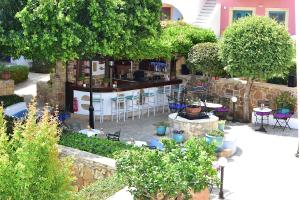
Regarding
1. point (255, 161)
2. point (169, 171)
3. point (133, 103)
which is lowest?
point (255, 161)

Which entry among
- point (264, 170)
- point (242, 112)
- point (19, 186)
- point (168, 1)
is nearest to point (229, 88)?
point (242, 112)

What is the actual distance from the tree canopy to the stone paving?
3.94m

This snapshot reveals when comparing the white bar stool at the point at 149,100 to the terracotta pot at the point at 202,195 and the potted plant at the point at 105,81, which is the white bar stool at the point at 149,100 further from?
the terracotta pot at the point at 202,195

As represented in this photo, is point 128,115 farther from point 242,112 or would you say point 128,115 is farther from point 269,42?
point 269,42

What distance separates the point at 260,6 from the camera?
3073 cm

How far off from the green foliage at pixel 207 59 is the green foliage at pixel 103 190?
11840 millimetres

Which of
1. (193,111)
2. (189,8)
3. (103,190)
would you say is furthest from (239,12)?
(103,190)

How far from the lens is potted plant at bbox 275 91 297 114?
2236cm

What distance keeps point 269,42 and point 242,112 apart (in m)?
3.98

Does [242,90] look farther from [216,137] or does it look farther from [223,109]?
[216,137]

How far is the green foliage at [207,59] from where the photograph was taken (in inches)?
919

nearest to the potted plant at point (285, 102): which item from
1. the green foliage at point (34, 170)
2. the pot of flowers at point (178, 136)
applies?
the pot of flowers at point (178, 136)

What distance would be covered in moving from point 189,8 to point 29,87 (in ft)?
35.8

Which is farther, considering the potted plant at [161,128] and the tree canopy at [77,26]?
the potted plant at [161,128]
